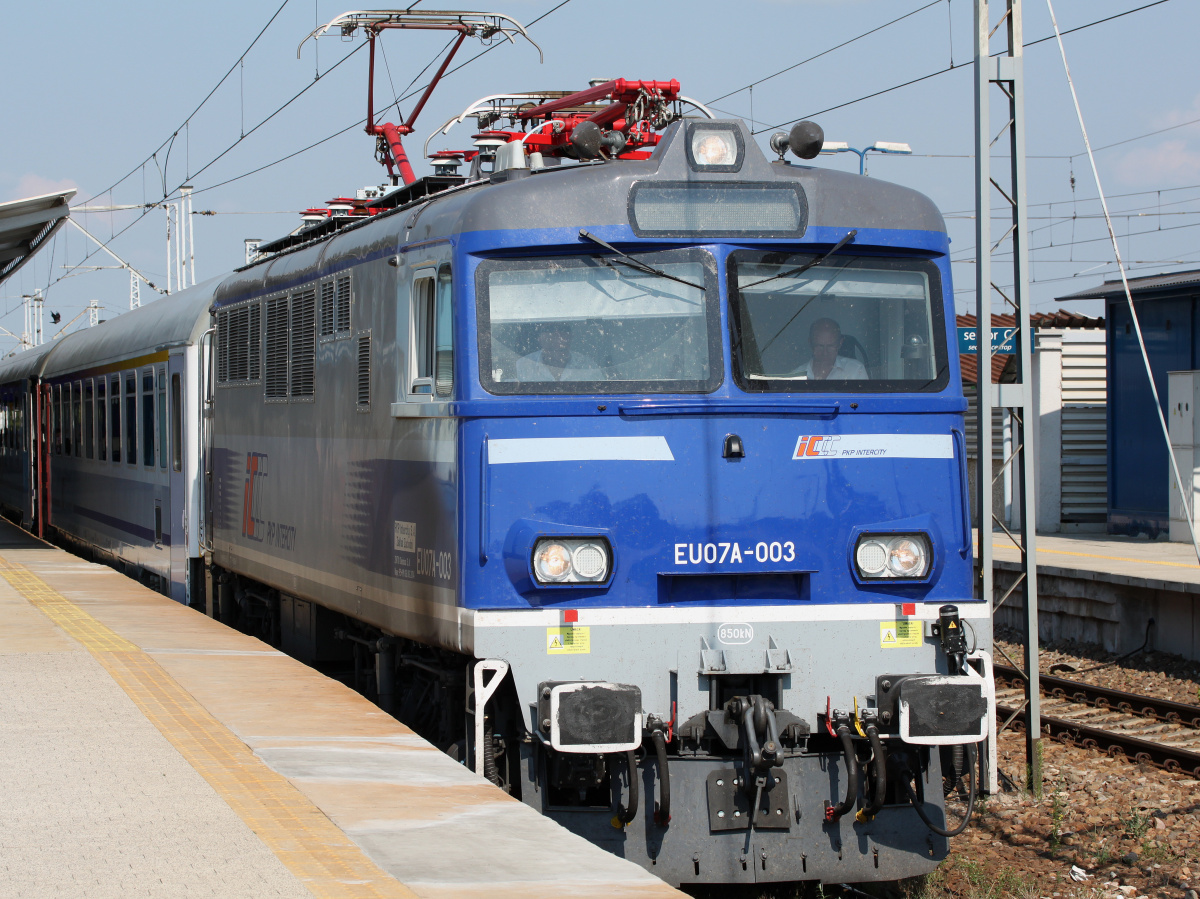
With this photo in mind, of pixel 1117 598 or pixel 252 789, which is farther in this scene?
pixel 1117 598

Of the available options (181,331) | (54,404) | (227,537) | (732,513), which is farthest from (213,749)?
(54,404)

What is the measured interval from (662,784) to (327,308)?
389 centimetres

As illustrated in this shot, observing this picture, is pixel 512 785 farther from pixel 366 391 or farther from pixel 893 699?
pixel 366 391

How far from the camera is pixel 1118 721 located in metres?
11.6

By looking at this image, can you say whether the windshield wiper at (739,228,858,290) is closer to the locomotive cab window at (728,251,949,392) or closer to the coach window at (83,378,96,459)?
the locomotive cab window at (728,251,949,392)

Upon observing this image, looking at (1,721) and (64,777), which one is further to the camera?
(1,721)

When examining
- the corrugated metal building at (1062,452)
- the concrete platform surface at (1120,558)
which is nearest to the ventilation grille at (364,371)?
the concrete platform surface at (1120,558)

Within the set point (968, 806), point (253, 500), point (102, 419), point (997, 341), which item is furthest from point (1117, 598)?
point (102, 419)

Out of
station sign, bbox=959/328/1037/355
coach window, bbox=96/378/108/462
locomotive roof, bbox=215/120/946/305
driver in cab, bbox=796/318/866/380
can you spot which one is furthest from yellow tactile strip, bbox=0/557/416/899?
coach window, bbox=96/378/108/462

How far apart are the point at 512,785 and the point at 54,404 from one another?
18.2 m

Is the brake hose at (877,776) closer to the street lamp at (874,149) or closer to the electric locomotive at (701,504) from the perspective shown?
the electric locomotive at (701,504)

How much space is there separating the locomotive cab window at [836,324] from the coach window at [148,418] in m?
10.0

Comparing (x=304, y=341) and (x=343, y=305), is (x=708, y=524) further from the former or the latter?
(x=304, y=341)

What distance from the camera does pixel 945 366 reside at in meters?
6.98
